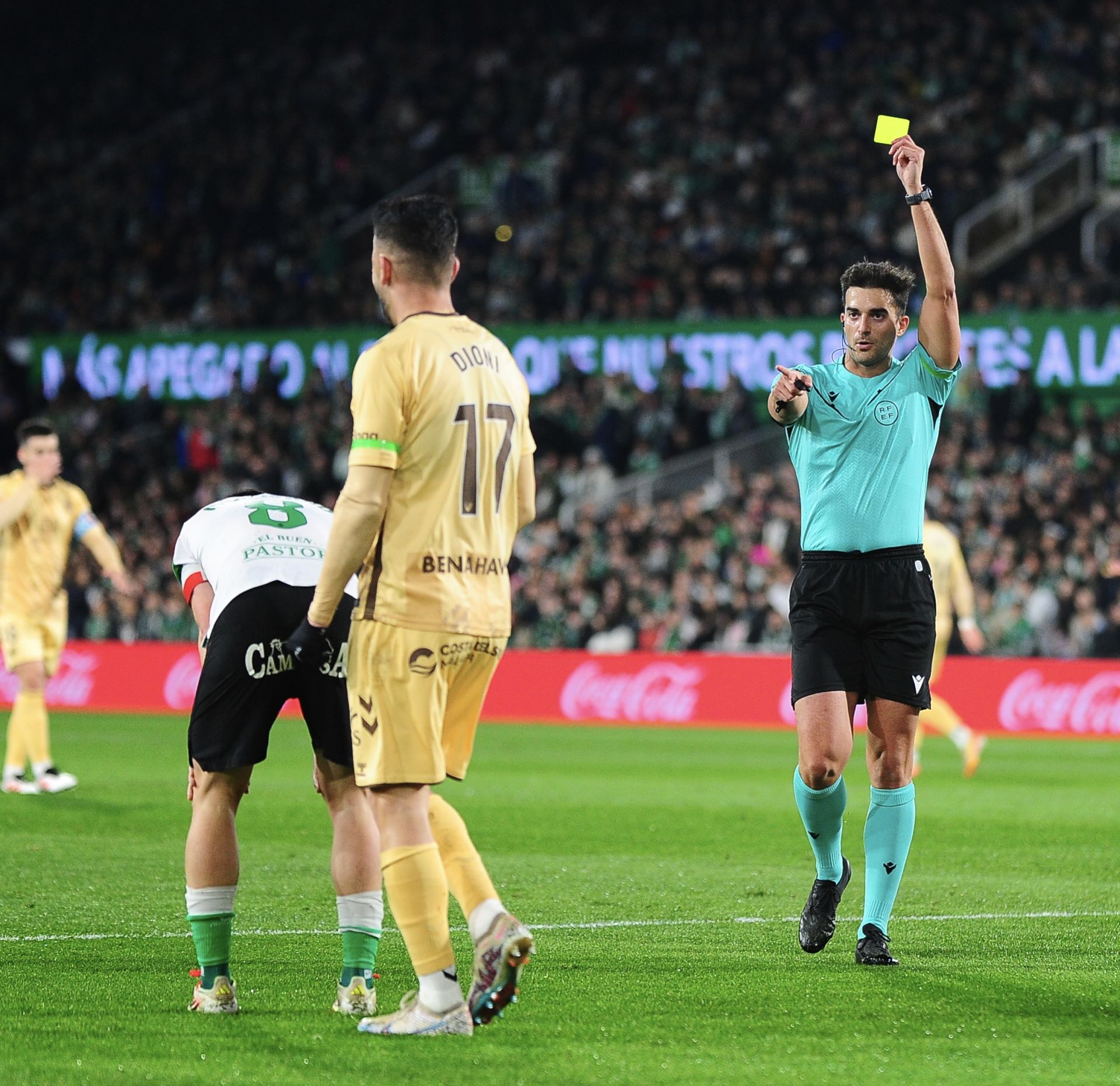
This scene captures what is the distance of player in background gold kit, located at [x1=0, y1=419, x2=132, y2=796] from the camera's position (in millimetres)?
13477

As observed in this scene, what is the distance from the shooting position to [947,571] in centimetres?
1609

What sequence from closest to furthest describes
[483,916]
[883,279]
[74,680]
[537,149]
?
[483,916]
[883,279]
[74,680]
[537,149]

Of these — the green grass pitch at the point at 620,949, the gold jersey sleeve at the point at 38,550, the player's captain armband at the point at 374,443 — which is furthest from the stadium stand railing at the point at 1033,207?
the player's captain armband at the point at 374,443

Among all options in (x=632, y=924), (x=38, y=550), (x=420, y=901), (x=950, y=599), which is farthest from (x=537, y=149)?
(x=420, y=901)

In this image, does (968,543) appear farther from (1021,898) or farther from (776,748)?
(1021,898)

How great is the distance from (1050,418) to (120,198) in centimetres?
1881

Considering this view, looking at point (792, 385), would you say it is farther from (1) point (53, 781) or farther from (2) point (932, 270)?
(1) point (53, 781)

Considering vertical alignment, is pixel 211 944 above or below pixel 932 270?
below

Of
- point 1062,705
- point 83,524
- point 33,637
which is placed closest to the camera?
point 83,524

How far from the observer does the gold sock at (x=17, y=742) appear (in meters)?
13.4

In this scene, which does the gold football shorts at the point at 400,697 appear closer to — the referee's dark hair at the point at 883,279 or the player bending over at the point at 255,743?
the player bending over at the point at 255,743

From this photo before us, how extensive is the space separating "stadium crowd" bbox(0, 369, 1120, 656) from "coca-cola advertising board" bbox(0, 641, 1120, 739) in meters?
1.16

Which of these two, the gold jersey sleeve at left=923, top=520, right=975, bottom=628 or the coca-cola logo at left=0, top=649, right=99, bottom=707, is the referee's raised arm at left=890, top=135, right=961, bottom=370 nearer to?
the gold jersey sleeve at left=923, top=520, right=975, bottom=628

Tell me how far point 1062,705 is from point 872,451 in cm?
1444
